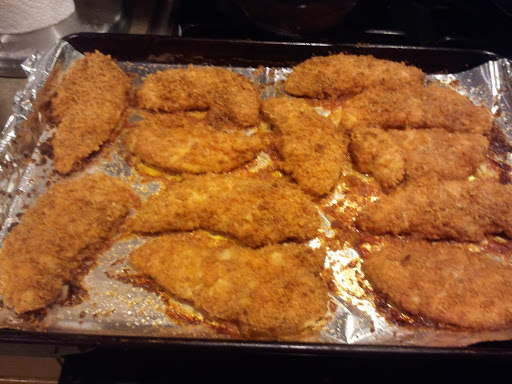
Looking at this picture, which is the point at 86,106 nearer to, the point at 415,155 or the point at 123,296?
the point at 123,296

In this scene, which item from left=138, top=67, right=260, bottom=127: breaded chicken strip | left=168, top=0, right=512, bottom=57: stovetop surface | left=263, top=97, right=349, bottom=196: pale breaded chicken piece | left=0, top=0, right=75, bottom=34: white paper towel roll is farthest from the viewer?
left=168, top=0, right=512, bottom=57: stovetop surface

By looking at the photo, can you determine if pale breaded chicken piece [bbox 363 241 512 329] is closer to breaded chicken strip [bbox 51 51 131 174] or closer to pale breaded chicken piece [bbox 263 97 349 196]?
pale breaded chicken piece [bbox 263 97 349 196]

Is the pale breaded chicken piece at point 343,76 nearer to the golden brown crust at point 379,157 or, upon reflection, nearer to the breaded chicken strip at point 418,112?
the breaded chicken strip at point 418,112

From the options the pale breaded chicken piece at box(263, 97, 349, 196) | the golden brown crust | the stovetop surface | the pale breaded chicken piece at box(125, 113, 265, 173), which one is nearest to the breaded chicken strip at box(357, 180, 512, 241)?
the golden brown crust

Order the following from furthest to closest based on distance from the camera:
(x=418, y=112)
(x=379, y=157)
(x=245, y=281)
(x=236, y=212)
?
(x=418, y=112) → (x=379, y=157) → (x=236, y=212) → (x=245, y=281)

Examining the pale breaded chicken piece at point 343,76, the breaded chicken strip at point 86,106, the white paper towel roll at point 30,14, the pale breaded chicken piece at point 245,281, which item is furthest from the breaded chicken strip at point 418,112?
the white paper towel roll at point 30,14

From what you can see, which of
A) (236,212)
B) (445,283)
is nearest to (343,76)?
(236,212)

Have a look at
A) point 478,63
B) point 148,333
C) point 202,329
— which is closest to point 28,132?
point 148,333
